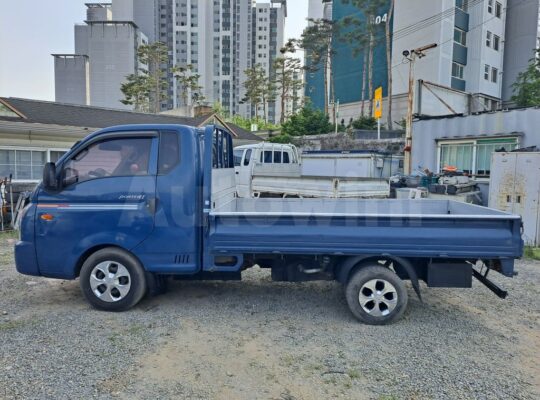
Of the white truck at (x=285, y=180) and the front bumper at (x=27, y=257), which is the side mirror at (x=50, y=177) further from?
the white truck at (x=285, y=180)

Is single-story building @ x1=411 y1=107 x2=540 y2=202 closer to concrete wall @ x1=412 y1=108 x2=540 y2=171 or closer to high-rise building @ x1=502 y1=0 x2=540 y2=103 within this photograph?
concrete wall @ x1=412 y1=108 x2=540 y2=171

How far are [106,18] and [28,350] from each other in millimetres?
94229

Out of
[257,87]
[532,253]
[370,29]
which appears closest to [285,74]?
[257,87]

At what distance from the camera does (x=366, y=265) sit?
422cm

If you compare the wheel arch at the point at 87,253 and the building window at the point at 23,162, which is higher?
the building window at the point at 23,162

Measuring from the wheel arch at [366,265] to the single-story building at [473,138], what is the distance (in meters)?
9.46

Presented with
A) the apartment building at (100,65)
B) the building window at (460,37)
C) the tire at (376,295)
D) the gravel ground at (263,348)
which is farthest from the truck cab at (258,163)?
the apartment building at (100,65)

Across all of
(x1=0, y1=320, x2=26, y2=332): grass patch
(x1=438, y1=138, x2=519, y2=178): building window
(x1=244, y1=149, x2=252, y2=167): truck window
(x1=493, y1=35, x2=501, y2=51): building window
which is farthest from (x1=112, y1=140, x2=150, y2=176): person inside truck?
(x1=493, y1=35, x2=501, y2=51): building window

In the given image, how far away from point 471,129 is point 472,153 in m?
0.86

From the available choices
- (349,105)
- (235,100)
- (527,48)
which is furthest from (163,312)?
(235,100)

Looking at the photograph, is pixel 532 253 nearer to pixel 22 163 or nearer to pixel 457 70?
pixel 22 163

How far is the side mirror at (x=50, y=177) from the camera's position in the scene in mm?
4258

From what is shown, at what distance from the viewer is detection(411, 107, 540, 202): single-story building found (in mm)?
12422

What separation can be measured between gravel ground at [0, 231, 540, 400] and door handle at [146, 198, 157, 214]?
47.2 inches
